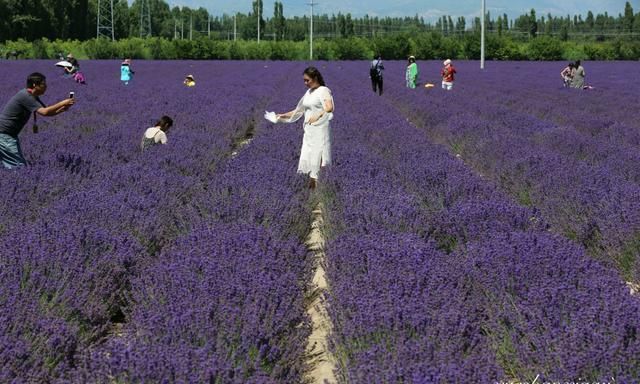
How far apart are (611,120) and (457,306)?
10.3 metres

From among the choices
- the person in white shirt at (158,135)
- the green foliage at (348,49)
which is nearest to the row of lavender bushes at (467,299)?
the person in white shirt at (158,135)

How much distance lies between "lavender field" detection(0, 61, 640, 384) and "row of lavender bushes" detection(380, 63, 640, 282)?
32 mm

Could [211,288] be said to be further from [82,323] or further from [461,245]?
[461,245]

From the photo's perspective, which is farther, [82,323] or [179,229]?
[179,229]

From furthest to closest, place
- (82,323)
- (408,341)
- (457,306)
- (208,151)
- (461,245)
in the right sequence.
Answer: (208,151), (461,245), (82,323), (457,306), (408,341)

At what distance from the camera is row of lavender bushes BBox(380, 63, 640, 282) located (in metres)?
5.02

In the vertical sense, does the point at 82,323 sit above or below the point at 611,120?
below

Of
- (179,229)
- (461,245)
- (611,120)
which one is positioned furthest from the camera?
(611,120)

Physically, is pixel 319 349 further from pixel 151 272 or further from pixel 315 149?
pixel 315 149

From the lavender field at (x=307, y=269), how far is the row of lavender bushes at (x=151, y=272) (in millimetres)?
14

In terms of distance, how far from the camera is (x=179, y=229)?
Answer: 16.6ft

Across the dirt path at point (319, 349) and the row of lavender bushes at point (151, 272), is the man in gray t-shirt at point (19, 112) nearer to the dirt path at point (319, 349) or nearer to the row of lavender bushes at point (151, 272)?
the row of lavender bushes at point (151, 272)

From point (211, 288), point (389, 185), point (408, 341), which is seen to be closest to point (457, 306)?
point (408, 341)

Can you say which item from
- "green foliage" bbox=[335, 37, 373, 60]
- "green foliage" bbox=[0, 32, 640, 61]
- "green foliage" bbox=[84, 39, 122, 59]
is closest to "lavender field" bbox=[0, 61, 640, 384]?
"green foliage" bbox=[84, 39, 122, 59]
